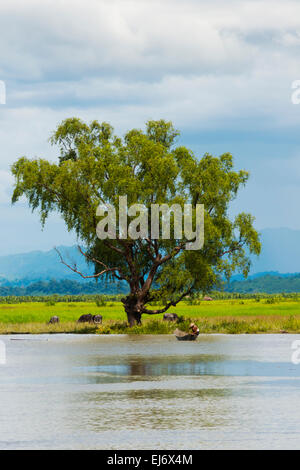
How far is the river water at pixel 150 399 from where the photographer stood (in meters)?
13.0

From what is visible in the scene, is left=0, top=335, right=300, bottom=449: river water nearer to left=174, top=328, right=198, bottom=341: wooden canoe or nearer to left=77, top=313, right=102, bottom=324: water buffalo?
left=174, top=328, right=198, bottom=341: wooden canoe

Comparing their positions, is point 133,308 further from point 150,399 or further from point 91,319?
point 150,399

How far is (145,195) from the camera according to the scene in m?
42.8

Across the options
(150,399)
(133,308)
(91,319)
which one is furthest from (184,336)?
(150,399)

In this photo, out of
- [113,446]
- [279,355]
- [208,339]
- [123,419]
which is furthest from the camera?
[208,339]

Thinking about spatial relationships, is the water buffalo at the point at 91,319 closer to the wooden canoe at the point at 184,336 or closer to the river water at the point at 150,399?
the wooden canoe at the point at 184,336

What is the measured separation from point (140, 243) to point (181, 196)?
3.89 m

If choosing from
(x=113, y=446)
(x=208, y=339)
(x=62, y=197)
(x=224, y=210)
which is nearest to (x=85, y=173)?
(x=62, y=197)

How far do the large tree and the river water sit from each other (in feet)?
40.3

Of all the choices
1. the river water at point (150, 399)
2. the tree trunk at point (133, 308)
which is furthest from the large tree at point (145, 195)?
the river water at point (150, 399)

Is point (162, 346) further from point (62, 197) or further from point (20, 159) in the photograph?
point (20, 159)

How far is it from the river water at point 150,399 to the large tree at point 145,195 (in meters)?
12.3

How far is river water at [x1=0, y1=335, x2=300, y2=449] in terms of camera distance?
42.5 ft

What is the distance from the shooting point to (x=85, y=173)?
4381cm
